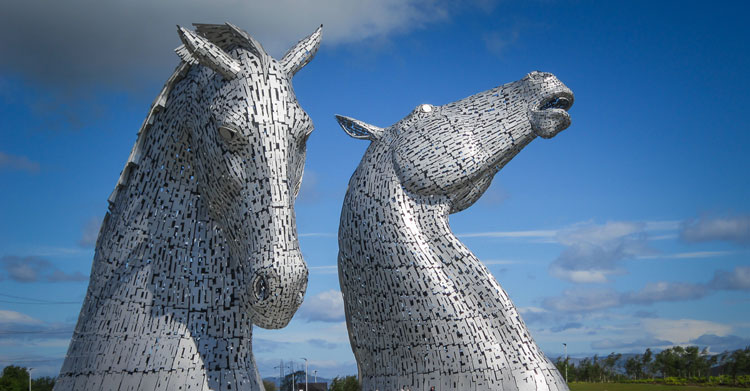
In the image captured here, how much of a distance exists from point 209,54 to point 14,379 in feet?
60.1

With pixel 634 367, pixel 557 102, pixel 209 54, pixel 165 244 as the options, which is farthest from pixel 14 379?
pixel 634 367

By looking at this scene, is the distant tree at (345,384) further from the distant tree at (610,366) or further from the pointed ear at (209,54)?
the pointed ear at (209,54)

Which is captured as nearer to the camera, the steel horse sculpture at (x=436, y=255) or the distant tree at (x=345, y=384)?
the steel horse sculpture at (x=436, y=255)

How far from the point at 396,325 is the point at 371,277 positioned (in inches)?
25.2

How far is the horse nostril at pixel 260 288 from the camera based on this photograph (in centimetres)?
338

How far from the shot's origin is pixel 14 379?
61.5 ft

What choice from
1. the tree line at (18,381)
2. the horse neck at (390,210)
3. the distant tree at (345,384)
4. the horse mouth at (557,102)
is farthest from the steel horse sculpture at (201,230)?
the distant tree at (345,384)

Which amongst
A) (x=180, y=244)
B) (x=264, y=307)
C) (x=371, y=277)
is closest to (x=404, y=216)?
(x=371, y=277)

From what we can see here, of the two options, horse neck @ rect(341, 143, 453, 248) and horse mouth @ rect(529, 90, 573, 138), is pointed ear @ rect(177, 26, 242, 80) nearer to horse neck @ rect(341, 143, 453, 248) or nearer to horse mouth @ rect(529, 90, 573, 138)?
horse neck @ rect(341, 143, 453, 248)

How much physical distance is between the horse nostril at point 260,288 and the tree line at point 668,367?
37.1m

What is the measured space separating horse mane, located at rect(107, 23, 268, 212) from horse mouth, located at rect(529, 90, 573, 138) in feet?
17.8

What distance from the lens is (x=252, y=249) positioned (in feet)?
11.4

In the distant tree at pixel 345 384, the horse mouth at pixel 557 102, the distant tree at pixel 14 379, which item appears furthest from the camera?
the distant tree at pixel 345 384

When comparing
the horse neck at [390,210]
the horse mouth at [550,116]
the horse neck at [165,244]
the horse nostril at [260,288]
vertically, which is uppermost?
the horse mouth at [550,116]
